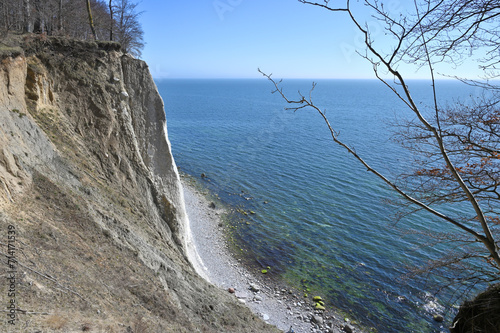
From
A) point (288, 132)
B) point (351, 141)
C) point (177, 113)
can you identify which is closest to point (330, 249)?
point (351, 141)

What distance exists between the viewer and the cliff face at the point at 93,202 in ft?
29.1

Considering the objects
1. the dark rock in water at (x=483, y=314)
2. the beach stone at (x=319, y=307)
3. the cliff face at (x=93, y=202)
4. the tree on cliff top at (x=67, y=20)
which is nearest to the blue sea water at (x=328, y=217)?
the dark rock in water at (x=483, y=314)

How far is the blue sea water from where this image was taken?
20.2 metres

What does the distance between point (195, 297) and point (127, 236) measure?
3.88 metres

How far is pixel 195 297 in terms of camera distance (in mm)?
13258

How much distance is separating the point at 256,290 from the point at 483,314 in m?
16.6

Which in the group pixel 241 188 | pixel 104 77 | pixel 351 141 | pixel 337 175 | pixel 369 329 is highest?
pixel 104 77

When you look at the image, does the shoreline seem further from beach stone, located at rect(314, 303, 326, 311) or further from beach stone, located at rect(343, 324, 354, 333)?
beach stone, located at rect(314, 303, 326, 311)

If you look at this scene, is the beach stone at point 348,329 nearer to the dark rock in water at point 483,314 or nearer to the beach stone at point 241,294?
the beach stone at point 241,294

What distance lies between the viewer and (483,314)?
5402 millimetres

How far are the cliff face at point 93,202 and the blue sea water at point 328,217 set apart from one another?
8286mm

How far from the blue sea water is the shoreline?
131 cm

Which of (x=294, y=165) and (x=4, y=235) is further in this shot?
(x=294, y=165)

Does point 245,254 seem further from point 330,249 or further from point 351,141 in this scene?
point 351,141
